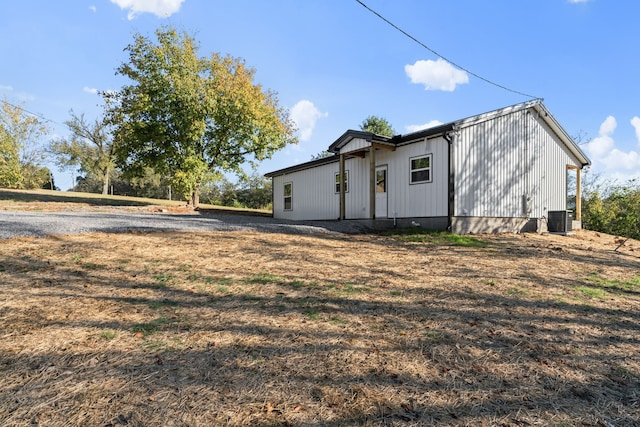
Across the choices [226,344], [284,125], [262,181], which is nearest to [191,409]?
[226,344]

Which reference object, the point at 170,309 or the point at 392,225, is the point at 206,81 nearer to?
the point at 392,225

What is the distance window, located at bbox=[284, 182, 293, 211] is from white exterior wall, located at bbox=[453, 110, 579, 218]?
9.63 m

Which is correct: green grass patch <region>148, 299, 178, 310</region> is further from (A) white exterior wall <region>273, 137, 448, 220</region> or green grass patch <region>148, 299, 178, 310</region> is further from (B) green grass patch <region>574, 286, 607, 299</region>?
(A) white exterior wall <region>273, 137, 448, 220</region>

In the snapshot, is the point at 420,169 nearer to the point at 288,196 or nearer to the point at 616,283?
the point at 616,283

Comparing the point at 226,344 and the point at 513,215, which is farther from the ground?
the point at 513,215

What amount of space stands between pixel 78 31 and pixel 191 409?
1695cm

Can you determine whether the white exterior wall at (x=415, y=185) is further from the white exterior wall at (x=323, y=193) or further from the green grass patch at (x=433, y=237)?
the white exterior wall at (x=323, y=193)

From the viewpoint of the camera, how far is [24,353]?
95.9 inches

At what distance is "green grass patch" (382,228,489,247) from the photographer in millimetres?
8613

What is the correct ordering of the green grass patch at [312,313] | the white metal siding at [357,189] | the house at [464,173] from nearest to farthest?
the green grass patch at [312,313] < the house at [464,173] < the white metal siding at [357,189]

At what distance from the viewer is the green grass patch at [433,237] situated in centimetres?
861

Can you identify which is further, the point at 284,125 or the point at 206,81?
the point at 284,125

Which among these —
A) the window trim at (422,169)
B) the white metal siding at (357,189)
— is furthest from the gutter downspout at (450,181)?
the white metal siding at (357,189)

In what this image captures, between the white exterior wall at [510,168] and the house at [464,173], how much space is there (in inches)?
1.3
